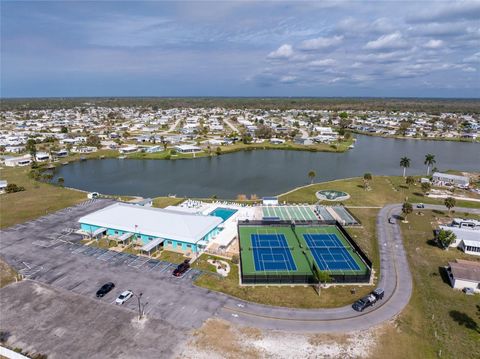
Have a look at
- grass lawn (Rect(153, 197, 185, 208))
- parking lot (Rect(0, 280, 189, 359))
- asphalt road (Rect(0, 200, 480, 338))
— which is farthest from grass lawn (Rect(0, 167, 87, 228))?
parking lot (Rect(0, 280, 189, 359))

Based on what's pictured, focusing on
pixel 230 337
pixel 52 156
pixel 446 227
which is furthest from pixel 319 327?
pixel 52 156

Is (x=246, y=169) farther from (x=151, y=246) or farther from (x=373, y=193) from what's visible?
(x=151, y=246)

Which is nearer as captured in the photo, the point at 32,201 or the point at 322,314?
the point at 322,314

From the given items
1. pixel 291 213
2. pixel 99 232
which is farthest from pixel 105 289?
pixel 291 213

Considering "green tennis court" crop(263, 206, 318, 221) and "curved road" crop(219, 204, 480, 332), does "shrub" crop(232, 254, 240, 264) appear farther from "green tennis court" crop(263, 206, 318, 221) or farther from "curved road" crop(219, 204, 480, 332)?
"green tennis court" crop(263, 206, 318, 221)

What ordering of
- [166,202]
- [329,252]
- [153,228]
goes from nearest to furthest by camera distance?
1. [329,252]
2. [153,228]
3. [166,202]

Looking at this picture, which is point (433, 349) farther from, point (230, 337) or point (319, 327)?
point (230, 337)

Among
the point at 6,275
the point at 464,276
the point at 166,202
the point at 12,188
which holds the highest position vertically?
the point at 12,188
